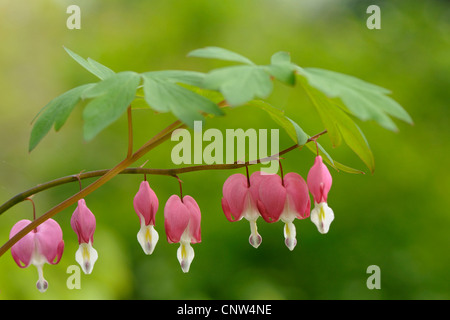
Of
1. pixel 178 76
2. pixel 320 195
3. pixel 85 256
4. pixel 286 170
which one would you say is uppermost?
pixel 286 170

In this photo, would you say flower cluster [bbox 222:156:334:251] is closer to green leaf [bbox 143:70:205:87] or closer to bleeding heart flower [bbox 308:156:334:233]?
bleeding heart flower [bbox 308:156:334:233]

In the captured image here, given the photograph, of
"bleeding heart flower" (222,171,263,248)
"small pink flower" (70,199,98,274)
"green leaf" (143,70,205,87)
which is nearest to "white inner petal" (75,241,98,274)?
"small pink flower" (70,199,98,274)

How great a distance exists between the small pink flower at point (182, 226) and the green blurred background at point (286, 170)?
84.1 inches

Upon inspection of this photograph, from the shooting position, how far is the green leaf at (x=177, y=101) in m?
0.68

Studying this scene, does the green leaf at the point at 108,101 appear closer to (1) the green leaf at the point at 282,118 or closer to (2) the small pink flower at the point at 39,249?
(1) the green leaf at the point at 282,118

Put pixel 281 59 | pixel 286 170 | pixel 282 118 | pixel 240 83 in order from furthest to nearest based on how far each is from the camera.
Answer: pixel 286 170
pixel 282 118
pixel 281 59
pixel 240 83

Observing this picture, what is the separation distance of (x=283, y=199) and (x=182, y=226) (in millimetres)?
188

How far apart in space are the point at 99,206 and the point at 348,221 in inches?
71.7

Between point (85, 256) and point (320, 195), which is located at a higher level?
point (320, 195)

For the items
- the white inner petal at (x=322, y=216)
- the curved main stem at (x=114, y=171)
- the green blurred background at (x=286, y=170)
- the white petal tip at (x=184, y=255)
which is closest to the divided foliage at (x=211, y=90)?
the curved main stem at (x=114, y=171)

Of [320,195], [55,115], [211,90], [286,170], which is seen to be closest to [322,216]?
[320,195]

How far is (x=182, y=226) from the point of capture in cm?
97

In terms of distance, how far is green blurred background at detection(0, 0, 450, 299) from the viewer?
11.9 feet

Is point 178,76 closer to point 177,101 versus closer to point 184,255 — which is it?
point 177,101
